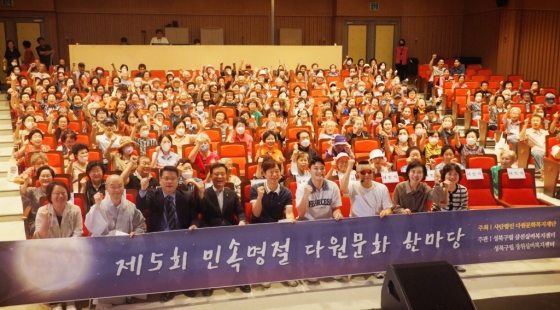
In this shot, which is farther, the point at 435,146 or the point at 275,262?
the point at 435,146

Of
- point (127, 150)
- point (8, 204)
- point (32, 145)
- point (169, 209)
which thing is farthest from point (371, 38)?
point (169, 209)

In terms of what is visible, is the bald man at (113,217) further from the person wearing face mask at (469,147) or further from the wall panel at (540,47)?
the wall panel at (540,47)

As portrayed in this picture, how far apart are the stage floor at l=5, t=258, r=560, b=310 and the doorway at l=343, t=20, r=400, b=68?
38.7 ft

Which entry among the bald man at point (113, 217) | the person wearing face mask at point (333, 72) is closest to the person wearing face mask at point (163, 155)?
the bald man at point (113, 217)

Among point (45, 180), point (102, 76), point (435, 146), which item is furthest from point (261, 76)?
point (45, 180)

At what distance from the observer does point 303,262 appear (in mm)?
4266

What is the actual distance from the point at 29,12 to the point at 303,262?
1298cm

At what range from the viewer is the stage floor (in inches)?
167

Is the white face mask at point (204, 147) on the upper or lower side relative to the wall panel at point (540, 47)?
lower

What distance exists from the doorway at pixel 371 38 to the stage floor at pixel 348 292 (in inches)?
465

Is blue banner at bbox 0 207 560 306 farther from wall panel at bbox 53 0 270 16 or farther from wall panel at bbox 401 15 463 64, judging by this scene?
wall panel at bbox 53 0 270 16

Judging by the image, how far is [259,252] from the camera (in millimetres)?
4152

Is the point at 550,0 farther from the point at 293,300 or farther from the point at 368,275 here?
the point at 293,300

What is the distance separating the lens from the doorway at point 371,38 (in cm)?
1594
